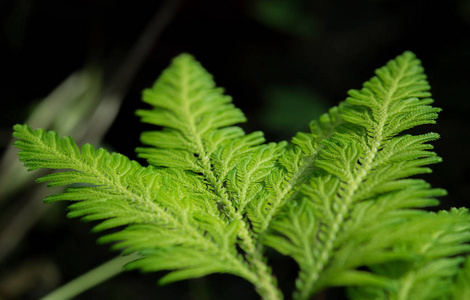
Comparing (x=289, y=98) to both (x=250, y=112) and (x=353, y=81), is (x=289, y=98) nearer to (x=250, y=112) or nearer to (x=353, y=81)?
(x=250, y=112)

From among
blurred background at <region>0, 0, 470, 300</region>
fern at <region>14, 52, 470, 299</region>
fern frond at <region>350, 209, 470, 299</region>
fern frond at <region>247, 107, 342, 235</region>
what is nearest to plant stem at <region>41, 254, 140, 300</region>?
blurred background at <region>0, 0, 470, 300</region>

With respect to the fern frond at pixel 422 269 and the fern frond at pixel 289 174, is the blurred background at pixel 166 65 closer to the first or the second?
the fern frond at pixel 289 174

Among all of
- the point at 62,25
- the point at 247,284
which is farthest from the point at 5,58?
the point at 247,284

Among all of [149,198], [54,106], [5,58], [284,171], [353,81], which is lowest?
[149,198]

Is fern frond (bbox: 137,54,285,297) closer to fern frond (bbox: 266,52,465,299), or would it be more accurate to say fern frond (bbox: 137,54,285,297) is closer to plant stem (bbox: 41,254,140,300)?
fern frond (bbox: 266,52,465,299)

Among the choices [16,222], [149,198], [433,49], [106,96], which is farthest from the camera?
[433,49]

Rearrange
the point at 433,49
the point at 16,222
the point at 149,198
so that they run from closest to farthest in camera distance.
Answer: the point at 149,198 < the point at 16,222 < the point at 433,49
